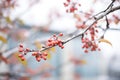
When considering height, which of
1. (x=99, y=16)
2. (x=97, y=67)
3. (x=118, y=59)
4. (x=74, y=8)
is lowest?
(x=99, y=16)

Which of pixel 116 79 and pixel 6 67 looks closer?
pixel 6 67

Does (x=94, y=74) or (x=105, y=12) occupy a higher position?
(x=94, y=74)

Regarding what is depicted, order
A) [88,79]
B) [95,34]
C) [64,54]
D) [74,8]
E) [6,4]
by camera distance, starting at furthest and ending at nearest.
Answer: [88,79] < [64,54] < [6,4] < [74,8] < [95,34]

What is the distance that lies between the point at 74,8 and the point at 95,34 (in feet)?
1.89

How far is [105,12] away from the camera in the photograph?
3268mm

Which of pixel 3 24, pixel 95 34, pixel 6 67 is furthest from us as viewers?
pixel 6 67

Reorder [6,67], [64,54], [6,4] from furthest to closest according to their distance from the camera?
[64,54] < [6,67] < [6,4]

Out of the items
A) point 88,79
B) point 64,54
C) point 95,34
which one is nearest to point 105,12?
point 95,34

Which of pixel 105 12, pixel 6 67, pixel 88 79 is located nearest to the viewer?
pixel 105 12

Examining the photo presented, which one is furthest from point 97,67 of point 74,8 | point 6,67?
point 74,8

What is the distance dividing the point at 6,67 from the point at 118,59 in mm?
17837

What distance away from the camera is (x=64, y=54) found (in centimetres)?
2039

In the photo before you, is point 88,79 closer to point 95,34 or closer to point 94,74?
point 94,74

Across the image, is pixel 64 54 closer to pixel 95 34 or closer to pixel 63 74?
pixel 63 74
